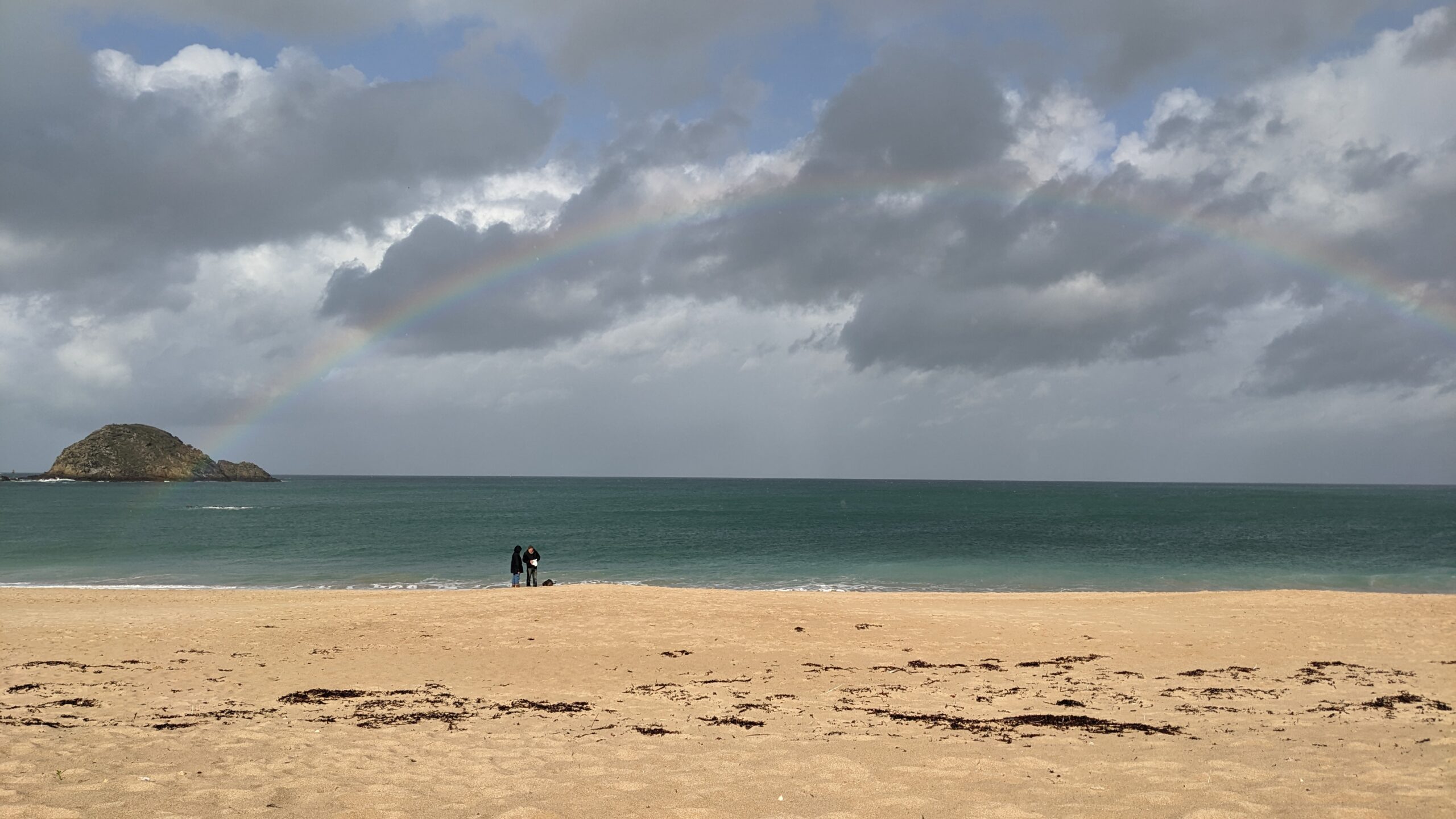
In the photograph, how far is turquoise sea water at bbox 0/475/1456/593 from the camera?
40.4m

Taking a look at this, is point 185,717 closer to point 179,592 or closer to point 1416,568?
point 179,592

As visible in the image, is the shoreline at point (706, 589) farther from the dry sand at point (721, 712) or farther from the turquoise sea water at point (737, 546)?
the dry sand at point (721, 712)

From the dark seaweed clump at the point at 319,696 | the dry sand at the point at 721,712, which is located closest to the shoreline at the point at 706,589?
the dry sand at the point at 721,712

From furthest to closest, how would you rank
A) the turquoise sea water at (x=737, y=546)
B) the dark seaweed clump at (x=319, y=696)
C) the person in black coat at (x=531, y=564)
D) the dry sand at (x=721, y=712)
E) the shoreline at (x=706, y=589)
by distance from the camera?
the turquoise sea water at (x=737, y=546) < the person in black coat at (x=531, y=564) < the shoreline at (x=706, y=589) < the dark seaweed clump at (x=319, y=696) < the dry sand at (x=721, y=712)

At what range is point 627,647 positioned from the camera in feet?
61.9

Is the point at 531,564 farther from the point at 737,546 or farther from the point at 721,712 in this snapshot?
the point at 737,546

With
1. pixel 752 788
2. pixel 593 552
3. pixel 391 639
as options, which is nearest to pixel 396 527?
pixel 593 552

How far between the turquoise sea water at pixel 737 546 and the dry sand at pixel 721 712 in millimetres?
15685

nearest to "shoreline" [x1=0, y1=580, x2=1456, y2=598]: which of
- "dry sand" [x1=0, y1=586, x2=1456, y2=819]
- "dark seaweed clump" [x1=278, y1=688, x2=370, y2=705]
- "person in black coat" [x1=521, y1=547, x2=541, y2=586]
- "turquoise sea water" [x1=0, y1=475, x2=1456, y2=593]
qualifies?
"turquoise sea water" [x1=0, y1=475, x2=1456, y2=593]

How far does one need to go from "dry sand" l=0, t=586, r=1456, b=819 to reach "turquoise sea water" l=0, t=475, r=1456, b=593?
51.5 ft

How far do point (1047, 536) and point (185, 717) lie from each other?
67.8 m

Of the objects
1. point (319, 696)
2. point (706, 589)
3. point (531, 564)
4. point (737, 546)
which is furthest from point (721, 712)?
point (737, 546)

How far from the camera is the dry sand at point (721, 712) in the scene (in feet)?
26.6

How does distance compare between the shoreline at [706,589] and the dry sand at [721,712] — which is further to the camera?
the shoreline at [706,589]
